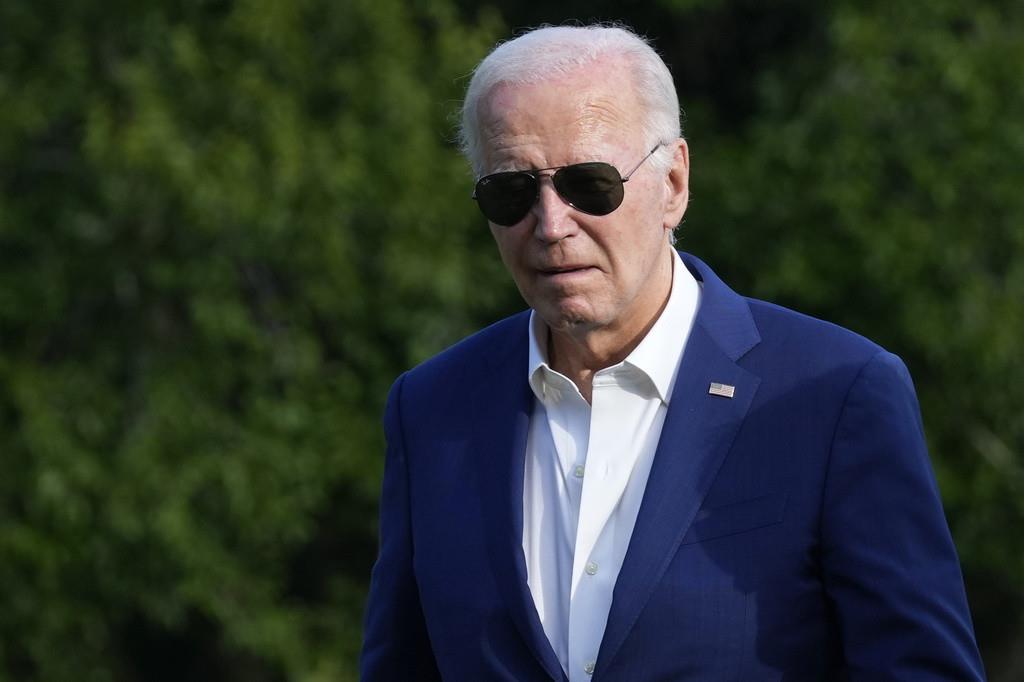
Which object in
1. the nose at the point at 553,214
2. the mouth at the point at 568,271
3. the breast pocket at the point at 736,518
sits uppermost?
the nose at the point at 553,214

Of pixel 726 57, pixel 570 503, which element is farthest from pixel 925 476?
pixel 726 57

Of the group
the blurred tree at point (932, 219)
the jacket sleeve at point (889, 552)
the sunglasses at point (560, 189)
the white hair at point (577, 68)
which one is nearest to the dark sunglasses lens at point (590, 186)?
the sunglasses at point (560, 189)

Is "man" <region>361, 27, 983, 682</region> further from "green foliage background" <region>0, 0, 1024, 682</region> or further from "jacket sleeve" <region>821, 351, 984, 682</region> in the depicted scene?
"green foliage background" <region>0, 0, 1024, 682</region>

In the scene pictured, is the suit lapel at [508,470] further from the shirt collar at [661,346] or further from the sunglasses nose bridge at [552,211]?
the sunglasses nose bridge at [552,211]

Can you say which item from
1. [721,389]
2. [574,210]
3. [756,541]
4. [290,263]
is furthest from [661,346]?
[290,263]

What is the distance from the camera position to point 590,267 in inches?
89.8

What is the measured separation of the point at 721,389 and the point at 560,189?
1.12ft

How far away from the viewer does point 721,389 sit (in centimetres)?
225

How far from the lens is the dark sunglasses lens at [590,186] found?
2252 millimetres

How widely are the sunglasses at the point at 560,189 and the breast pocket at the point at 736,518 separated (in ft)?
1.41

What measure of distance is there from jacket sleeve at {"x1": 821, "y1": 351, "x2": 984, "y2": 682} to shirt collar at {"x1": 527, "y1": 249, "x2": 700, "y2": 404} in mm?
286

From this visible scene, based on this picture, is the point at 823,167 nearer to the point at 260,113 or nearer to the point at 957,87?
the point at 957,87

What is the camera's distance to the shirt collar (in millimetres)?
2314

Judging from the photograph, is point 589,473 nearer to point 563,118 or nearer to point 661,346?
point 661,346
